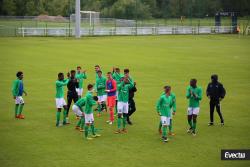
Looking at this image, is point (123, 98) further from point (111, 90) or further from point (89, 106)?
point (89, 106)

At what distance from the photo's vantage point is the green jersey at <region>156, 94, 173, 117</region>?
17.3m

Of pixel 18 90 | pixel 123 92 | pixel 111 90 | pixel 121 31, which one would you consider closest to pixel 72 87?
pixel 111 90

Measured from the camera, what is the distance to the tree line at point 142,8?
343 ft

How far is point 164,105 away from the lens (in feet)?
56.7

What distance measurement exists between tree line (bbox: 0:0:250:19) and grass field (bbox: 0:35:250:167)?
5627cm

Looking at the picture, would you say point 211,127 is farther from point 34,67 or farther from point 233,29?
point 233,29

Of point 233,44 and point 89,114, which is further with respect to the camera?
point 233,44

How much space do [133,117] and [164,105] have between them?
15.9ft

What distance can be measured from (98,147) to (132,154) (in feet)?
4.91

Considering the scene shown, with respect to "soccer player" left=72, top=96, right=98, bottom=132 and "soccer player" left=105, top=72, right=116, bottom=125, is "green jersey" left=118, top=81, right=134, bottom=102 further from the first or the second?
"soccer player" left=72, top=96, right=98, bottom=132

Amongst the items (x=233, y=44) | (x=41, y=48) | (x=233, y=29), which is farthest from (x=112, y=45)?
(x=233, y=29)

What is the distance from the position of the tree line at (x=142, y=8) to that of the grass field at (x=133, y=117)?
5627cm

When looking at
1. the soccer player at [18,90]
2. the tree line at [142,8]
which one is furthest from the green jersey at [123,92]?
the tree line at [142,8]

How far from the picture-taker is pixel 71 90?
20.4 m
